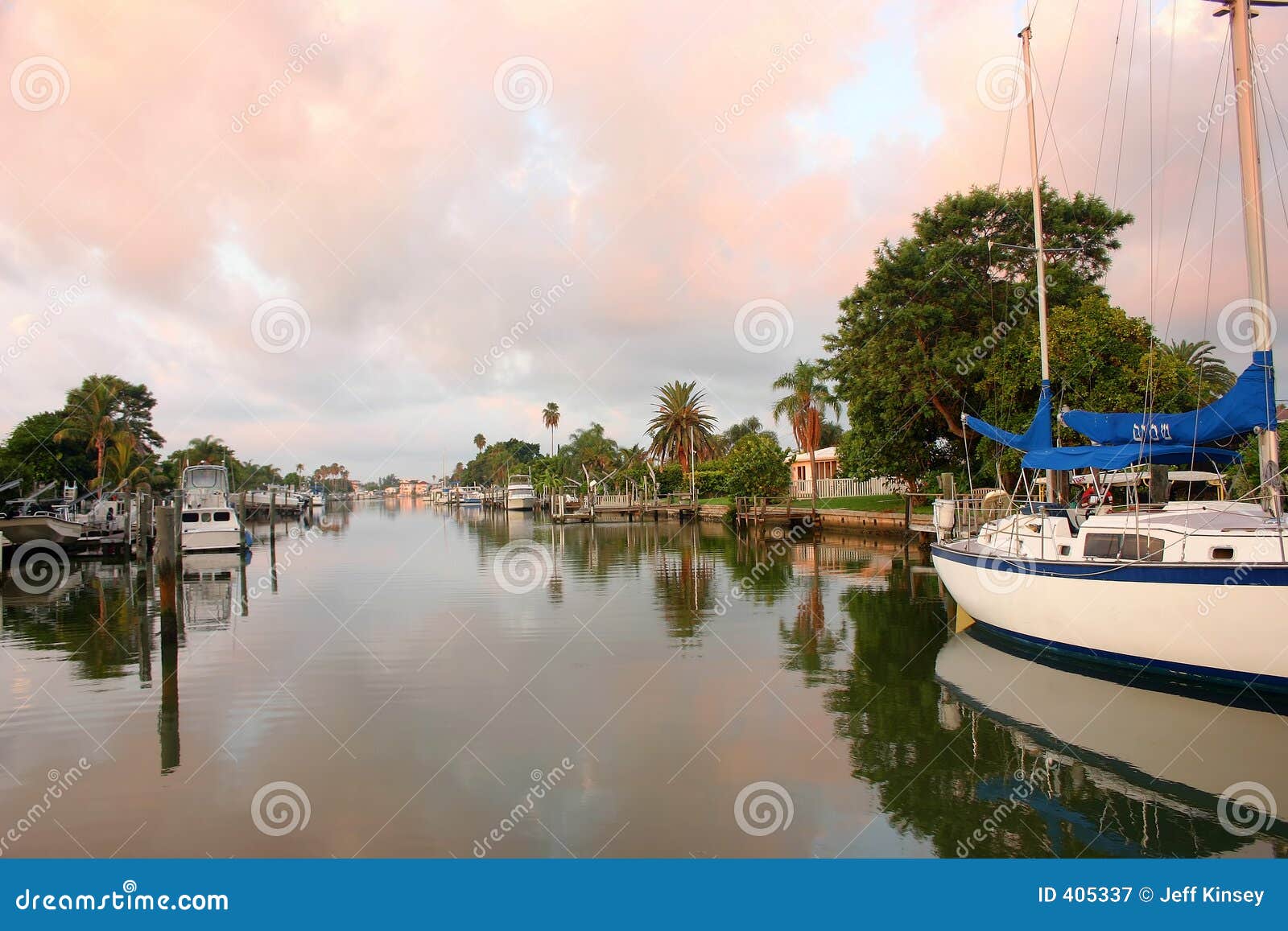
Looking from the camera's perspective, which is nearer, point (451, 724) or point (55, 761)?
point (55, 761)

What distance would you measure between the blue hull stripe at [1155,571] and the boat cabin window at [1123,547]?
1.02 feet

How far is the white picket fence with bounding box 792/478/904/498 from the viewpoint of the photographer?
152ft

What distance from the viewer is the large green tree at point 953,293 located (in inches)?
1264

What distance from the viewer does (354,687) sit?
12352 mm

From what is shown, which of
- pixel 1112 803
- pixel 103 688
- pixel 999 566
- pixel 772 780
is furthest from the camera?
pixel 999 566

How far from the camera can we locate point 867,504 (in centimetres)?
4644

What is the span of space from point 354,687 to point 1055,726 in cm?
950

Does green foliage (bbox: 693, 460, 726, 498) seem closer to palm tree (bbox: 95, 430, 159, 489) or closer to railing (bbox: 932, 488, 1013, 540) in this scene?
palm tree (bbox: 95, 430, 159, 489)

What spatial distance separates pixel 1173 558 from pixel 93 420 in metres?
60.6

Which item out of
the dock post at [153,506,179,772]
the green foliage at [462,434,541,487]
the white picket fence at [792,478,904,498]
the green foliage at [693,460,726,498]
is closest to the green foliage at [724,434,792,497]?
the white picket fence at [792,478,904,498]

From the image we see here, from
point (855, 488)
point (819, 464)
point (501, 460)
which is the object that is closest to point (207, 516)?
point (855, 488)

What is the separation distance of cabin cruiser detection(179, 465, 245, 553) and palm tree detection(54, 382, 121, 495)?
18810 millimetres

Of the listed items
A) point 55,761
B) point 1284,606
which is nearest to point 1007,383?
point 1284,606

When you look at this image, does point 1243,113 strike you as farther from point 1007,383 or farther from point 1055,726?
point 1007,383
